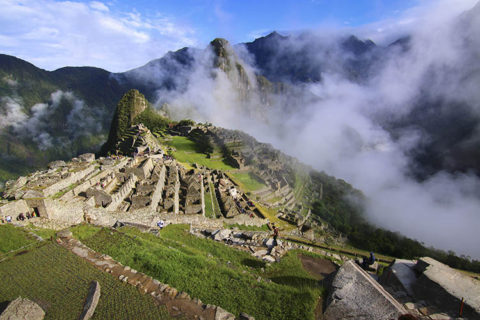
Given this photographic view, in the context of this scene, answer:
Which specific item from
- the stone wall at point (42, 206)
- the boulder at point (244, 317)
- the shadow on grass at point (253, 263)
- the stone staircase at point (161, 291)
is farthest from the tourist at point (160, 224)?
the boulder at point (244, 317)

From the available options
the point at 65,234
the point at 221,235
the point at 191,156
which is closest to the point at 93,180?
the point at 65,234

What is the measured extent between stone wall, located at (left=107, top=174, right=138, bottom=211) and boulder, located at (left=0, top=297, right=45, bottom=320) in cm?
1085

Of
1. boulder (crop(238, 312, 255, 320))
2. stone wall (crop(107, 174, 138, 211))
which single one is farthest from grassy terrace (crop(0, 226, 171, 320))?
stone wall (crop(107, 174, 138, 211))

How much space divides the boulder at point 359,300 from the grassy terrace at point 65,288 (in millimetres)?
4607

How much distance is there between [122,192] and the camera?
18047 mm

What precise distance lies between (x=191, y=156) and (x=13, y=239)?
37.5 metres

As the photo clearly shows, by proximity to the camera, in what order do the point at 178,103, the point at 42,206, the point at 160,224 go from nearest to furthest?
the point at 42,206 < the point at 160,224 < the point at 178,103

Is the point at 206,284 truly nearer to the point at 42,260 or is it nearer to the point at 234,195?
the point at 42,260

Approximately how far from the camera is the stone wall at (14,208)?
34.3ft

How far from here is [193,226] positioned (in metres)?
16.1

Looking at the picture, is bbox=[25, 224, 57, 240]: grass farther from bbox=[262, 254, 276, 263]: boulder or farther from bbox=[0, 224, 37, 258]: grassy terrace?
bbox=[262, 254, 276, 263]: boulder

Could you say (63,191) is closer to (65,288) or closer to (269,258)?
(65,288)

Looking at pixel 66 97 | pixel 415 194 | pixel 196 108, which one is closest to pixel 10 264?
pixel 415 194

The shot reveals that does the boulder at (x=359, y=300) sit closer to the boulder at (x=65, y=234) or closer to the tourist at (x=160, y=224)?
the boulder at (x=65, y=234)
